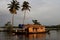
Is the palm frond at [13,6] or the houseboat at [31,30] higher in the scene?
the palm frond at [13,6]

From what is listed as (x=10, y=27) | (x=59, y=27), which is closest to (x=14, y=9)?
(x=10, y=27)

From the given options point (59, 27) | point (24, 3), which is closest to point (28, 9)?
point (24, 3)

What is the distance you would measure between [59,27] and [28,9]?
79.6 meters

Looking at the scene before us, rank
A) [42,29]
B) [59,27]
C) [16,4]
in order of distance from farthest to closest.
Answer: [59,27] < [42,29] < [16,4]

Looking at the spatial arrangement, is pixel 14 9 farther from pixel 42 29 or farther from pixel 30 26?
pixel 42 29

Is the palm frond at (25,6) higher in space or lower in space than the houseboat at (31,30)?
higher

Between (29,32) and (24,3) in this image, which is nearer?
(29,32)

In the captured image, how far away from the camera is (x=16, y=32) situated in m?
81.2

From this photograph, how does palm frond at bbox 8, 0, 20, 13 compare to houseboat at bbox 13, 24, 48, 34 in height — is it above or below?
above

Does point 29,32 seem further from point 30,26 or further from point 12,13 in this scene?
point 12,13

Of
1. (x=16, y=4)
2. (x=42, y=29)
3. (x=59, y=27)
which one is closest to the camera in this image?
(x=16, y=4)

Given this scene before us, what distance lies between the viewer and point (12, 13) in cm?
8131

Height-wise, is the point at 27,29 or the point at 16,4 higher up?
the point at 16,4

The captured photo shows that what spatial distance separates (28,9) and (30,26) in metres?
9.35
